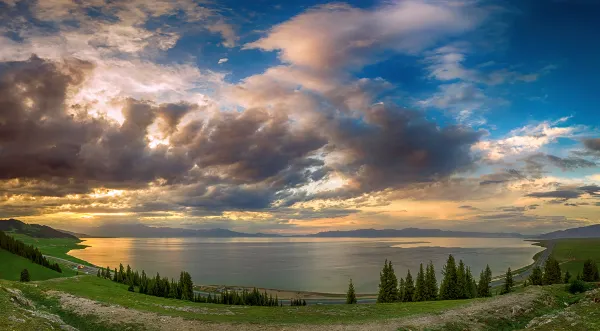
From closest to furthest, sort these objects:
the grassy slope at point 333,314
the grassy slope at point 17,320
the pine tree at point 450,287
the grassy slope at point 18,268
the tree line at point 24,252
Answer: the grassy slope at point 17,320, the grassy slope at point 333,314, the pine tree at point 450,287, the grassy slope at point 18,268, the tree line at point 24,252

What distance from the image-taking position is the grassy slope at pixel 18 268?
10960cm

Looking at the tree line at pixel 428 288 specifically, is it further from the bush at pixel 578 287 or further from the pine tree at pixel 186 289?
the pine tree at pixel 186 289

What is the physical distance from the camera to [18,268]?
114625 millimetres

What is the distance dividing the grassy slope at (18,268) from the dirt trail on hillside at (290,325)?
267ft

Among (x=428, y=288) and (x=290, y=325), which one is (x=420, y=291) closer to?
(x=428, y=288)

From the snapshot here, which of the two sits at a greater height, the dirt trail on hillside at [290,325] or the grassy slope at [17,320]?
the grassy slope at [17,320]

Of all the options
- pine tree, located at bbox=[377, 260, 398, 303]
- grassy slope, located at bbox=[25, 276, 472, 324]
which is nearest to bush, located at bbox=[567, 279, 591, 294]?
grassy slope, located at bbox=[25, 276, 472, 324]

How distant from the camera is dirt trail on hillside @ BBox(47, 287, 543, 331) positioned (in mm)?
39000

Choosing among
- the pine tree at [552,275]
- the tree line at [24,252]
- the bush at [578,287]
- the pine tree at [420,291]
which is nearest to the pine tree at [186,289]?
the pine tree at [420,291]

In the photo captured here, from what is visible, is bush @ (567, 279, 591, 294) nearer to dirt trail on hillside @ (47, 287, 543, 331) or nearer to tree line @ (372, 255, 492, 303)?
dirt trail on hillside @ (47, 287, 543, 331)

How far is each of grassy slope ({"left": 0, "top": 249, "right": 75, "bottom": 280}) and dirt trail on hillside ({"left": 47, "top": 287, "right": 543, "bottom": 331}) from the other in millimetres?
81391

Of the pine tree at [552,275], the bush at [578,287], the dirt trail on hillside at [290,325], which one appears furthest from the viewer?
the pine tree at [552,275]

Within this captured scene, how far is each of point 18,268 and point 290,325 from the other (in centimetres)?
11756

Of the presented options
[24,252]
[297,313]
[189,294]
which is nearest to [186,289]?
[189,294]
